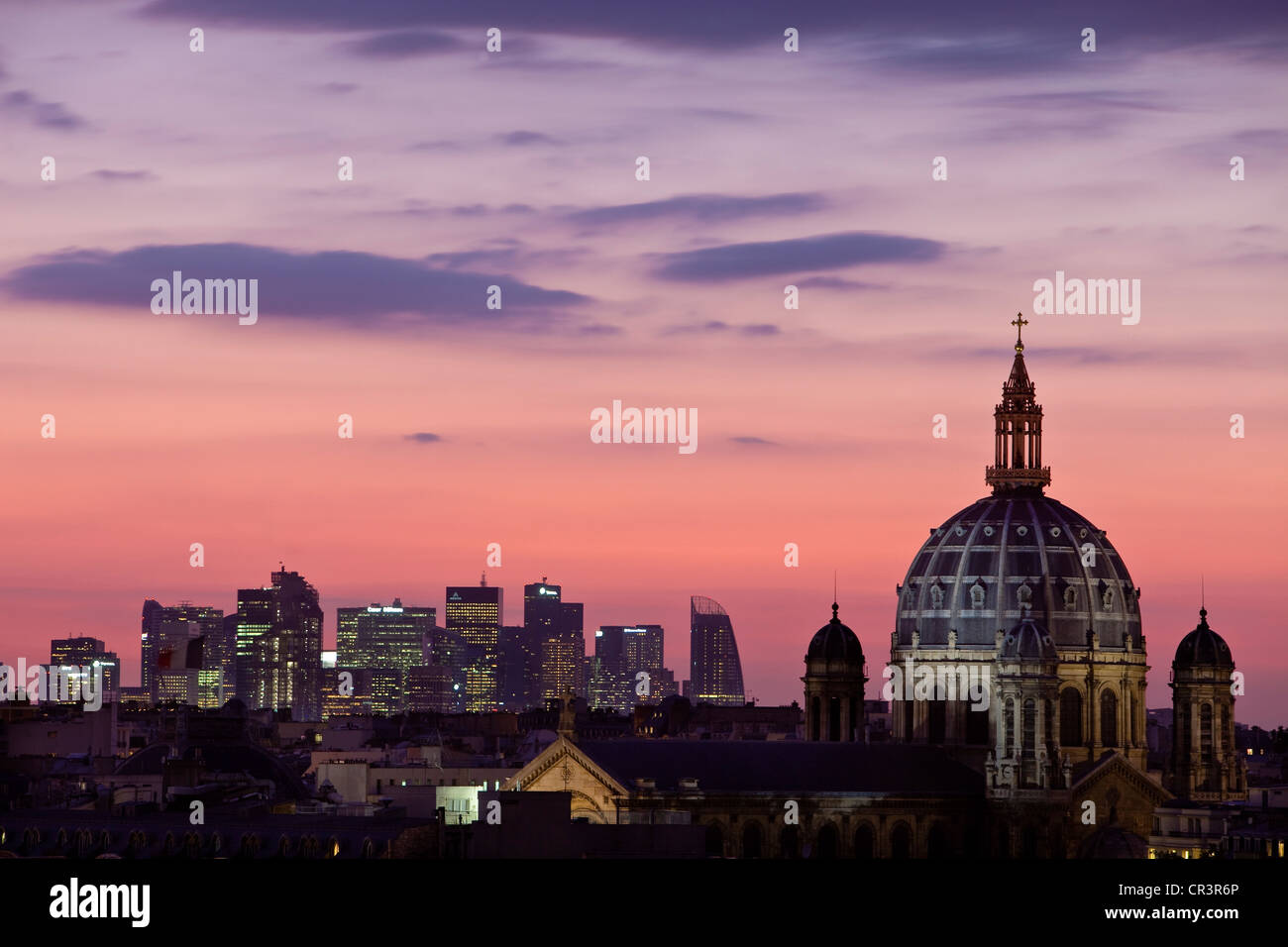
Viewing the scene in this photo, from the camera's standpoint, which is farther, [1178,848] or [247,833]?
[1178,848]

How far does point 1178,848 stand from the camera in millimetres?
197750
